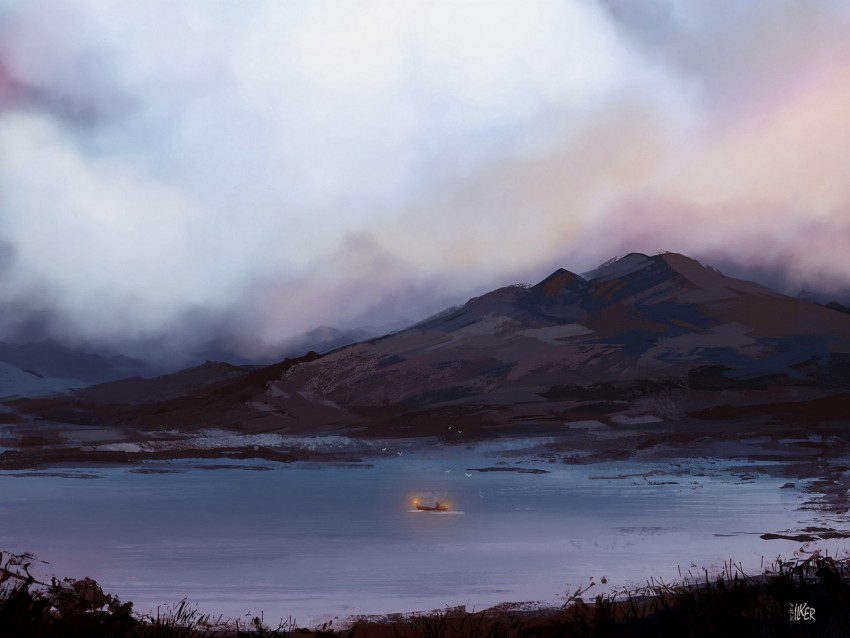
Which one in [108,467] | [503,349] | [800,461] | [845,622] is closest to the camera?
[845,622]

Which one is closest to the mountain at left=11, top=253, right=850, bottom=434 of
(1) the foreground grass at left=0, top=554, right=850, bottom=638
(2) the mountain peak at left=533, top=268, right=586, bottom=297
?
(2) the mountain peak at left=533, top=268, right=586, bottom=297

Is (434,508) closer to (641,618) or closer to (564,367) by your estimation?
(641,618)

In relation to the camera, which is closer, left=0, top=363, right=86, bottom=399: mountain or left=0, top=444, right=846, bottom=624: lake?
left=0, top=444, right=846, bottom=624: lake

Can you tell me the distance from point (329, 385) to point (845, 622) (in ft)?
264

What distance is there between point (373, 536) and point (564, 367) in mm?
65483

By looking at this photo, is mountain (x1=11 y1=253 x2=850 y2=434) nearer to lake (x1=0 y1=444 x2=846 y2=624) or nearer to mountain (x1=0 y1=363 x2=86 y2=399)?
mountain (x1=0 y1=363 x2=86 y2=399)

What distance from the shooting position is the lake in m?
12.4

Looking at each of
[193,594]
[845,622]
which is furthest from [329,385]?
[845,622]

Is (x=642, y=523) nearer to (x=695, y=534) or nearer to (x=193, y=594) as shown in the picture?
(x=695, y=534)

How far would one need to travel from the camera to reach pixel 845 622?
5641mm

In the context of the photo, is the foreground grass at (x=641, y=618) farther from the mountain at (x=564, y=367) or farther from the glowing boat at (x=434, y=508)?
the mountain at (x=564, y=367)

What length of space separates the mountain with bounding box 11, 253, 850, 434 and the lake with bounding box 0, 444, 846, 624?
98.3ft

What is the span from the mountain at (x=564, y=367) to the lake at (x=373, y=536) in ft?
98.3

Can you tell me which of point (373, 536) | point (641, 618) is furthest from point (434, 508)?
point (641, 618)
